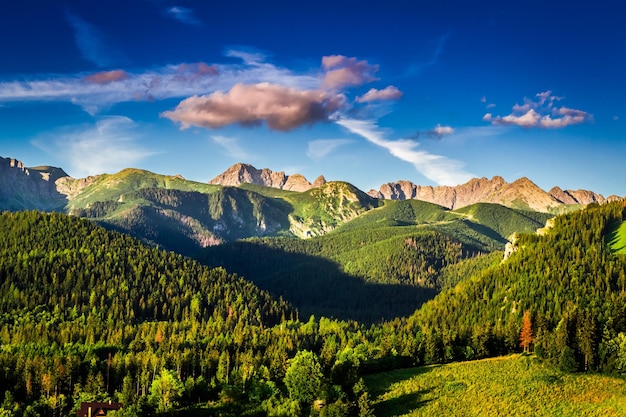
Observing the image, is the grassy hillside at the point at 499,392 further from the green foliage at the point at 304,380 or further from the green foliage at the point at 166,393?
the green foliage at the point at 166,393

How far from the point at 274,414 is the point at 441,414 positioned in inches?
1352

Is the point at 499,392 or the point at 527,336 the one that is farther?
the point at 527,336

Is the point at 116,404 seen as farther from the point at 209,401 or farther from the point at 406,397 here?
the point at 406,397

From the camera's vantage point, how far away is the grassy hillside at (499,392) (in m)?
105

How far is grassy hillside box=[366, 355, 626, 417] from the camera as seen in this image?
10538cm

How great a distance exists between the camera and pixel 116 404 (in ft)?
401

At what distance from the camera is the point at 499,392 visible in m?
115

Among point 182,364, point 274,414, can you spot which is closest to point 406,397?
point 274,414

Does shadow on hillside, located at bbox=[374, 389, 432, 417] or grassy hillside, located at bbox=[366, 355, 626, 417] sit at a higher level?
grassy hillside, located at bbox=[366, 355, 626, 417]

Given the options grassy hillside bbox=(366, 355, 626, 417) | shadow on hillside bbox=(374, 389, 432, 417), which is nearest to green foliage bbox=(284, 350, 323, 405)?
grassy hillside bbox=(366, 355, 626, 417)

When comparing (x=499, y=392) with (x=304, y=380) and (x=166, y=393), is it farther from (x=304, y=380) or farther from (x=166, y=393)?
(x=166, y=393)

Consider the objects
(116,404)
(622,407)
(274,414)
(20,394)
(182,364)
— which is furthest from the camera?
(182,364)

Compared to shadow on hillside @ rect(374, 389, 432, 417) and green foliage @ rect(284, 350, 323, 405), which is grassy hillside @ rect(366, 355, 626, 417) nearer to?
shadow on hillside @ rect(374, 389, 432, 417)

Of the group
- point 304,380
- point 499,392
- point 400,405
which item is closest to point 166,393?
point 304,380
